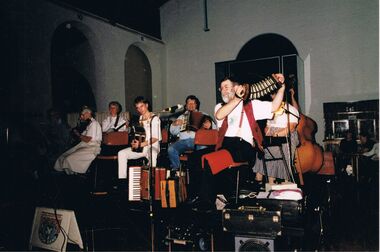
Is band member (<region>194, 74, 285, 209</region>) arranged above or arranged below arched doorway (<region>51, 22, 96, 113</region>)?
below

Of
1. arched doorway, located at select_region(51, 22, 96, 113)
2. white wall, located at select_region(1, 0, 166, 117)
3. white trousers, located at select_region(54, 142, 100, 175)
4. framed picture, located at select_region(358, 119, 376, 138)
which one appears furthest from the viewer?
arched doorway, located at select_region(51, 22, 96, 113)

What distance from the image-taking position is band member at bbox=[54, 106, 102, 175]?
5867 mm

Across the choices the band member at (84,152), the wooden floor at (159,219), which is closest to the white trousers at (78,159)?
the band member at (84,152)

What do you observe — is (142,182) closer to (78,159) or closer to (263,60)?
(78,159)

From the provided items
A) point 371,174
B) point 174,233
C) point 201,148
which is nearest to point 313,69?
point 371,174

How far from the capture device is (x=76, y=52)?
911cm

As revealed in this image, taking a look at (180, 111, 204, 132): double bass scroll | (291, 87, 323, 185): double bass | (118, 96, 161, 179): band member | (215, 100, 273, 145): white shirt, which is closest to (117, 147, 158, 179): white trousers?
(118, 96, 161, 179): band member

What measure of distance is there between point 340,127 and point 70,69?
27.2ft

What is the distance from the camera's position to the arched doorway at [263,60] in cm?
888

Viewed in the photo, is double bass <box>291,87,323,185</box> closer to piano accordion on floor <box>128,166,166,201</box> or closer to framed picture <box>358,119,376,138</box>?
piano accordion on floor <box>128,166,166,201</box>

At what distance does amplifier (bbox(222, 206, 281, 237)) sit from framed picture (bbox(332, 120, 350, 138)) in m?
6.42

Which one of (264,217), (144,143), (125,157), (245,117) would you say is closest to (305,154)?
(245,117)

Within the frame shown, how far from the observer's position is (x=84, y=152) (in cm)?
588

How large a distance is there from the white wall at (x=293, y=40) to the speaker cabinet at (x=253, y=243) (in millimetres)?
6825
